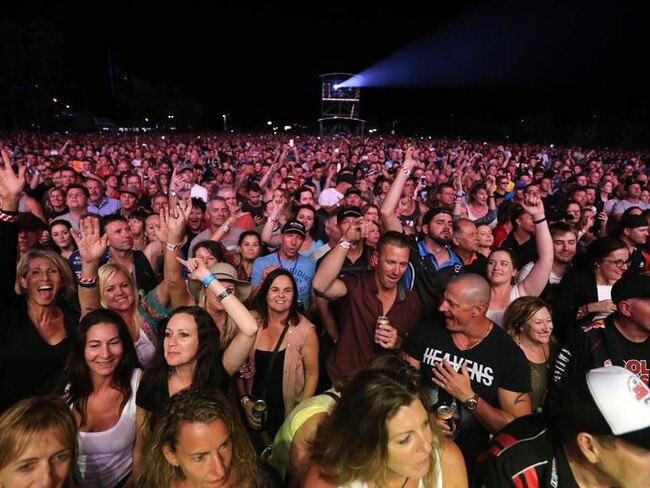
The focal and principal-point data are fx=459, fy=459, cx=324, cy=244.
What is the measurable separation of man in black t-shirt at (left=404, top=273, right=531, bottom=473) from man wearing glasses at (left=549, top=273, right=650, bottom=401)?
37cm

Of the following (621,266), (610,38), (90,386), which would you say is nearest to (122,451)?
(90,386)

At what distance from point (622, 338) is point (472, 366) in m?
1.00

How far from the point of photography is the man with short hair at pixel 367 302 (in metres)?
3.30

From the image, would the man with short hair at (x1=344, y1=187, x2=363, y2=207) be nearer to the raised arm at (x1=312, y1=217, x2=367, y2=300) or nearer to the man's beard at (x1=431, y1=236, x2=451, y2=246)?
the man's beard at (x1=431, y1=236, x2=451, y2=246)

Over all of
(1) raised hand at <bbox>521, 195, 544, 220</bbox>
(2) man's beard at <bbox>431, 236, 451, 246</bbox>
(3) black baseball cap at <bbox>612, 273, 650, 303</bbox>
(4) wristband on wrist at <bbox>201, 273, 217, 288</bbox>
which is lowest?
(2) man's beard at <bbox>431, 236, 451, 246</bbox>

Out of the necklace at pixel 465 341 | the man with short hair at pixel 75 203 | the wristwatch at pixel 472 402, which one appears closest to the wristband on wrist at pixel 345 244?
the necklace at pixel 465 341

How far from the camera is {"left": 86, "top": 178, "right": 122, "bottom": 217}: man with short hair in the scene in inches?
287

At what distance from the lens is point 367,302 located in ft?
11.1

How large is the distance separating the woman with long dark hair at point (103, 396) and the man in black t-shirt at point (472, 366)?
173 centimetres

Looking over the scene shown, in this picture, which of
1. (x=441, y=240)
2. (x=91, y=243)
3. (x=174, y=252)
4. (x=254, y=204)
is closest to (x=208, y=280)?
(x=174, y=252)

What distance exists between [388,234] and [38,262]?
2506 millimetres

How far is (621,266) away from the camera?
Answer: 3.68 metres

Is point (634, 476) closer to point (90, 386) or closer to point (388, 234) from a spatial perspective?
point (388, 234)

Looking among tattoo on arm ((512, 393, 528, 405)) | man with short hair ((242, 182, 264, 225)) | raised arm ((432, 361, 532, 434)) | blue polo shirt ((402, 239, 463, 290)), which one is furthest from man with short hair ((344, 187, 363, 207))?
tattoo on arm ((512, 393, 528, 405))
